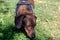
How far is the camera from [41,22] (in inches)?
249

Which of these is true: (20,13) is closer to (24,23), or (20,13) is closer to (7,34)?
(24,23)

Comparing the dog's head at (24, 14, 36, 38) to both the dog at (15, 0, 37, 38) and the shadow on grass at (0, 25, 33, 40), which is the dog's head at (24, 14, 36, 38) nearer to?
the dog at (15, 0, 37, 38)

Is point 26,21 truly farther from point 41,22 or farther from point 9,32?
point 41,22

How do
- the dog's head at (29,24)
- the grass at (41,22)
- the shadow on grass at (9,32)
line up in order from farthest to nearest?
the grass at (41,22), the shadow on grass at (9,32), the dog's head at (29,24)

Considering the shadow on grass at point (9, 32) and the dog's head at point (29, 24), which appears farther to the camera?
the shadow on grass at point (9, 32)

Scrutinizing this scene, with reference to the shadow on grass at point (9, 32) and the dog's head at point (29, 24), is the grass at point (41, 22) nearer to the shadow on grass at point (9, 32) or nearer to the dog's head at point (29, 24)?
the shadow on grass at point (9, 32)

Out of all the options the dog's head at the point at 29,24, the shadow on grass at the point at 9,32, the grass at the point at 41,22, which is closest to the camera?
the dog's head at the point at 29,24

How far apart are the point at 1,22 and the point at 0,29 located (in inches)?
16.6

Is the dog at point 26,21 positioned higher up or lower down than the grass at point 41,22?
higher up

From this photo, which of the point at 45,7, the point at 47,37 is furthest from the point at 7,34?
the point at 45,7

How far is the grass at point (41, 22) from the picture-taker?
5.46m

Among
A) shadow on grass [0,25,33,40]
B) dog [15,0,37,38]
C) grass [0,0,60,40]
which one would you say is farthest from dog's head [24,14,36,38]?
shadow on grass [0,25,33,40]

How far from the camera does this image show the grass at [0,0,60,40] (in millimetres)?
5457

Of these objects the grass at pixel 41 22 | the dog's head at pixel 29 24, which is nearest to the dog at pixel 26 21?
the dog's head at pixel 29 24
